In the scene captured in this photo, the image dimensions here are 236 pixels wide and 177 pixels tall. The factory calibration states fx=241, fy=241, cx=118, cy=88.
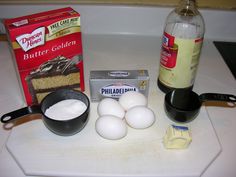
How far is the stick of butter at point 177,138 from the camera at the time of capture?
1.87 feet

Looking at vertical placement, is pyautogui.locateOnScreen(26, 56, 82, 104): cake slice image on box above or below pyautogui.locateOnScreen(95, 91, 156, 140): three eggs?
above

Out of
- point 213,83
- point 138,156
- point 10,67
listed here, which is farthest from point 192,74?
point 10,67

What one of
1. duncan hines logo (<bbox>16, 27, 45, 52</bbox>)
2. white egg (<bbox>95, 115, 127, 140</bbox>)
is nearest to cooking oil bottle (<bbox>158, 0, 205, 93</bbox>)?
white egg (<bbox>95, 115, 127, 140</bbox>)

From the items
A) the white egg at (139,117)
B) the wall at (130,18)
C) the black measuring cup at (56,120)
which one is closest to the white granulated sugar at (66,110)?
the black measuring cup at (56,120)

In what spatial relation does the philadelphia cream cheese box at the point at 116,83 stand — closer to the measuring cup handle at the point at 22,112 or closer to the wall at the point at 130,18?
the measuring cup handle at the point at 22,112

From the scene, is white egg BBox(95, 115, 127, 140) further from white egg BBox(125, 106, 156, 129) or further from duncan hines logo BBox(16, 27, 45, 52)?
duncan hines logo BBox(16, 27, 45, 52)

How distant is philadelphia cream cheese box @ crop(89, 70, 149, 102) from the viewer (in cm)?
68

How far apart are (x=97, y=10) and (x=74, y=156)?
662 mm

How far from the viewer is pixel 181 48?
0.65 meters

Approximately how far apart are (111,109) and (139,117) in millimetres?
77

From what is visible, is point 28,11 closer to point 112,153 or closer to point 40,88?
point 40,88

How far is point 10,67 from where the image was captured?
2.92 ft

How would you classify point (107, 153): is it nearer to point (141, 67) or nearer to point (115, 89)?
point (115, 89)

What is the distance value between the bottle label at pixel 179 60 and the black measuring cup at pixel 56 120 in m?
0.26
